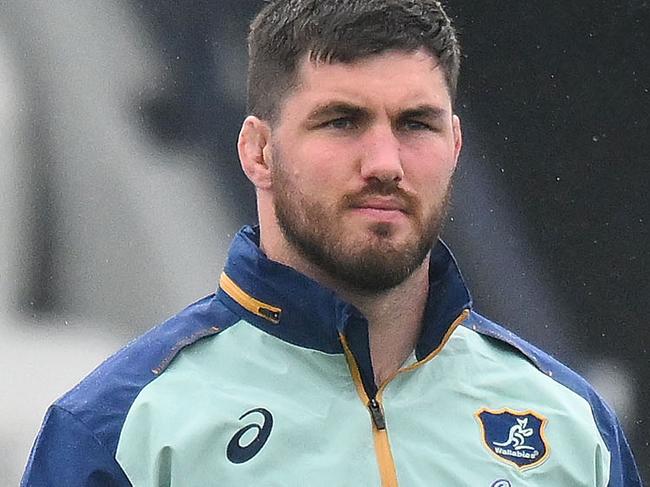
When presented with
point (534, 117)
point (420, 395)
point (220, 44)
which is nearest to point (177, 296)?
point (220, 44)

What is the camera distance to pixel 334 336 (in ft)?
4.65

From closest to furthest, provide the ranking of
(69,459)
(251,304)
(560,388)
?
(69,459) → (251,304) → (560,388)

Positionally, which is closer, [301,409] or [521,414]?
[301,409]

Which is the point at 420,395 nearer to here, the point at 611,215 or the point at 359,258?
the point at 359,258

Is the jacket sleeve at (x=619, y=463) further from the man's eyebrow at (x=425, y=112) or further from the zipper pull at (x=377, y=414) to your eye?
the man's eyebrow at (x=425, y=112)

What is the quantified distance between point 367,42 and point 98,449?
48 centimetres

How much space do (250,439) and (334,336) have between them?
0.14 metres

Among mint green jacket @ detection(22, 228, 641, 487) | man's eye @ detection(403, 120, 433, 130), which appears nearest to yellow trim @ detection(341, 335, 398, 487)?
mint green jacket @ detection(22, 228, 641, 487)

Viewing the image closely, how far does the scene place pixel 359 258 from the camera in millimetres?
1385

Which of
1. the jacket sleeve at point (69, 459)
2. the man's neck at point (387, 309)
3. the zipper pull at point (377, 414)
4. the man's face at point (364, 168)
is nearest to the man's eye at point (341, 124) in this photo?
the man's face at point (364, 168)

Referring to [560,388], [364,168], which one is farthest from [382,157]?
[560,388]

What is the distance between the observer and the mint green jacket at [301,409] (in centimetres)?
135

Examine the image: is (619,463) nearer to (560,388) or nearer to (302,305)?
(560,388)

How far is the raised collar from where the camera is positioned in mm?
1404
